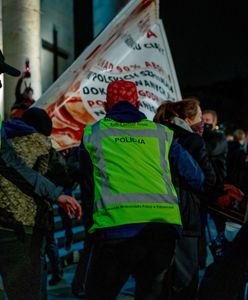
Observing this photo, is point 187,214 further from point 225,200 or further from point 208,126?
point 208,126

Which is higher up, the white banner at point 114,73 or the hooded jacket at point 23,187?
the white banner at point 114,73

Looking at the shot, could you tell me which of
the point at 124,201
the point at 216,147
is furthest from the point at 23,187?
the point at 216,147

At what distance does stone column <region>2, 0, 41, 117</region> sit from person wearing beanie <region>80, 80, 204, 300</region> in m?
4.90

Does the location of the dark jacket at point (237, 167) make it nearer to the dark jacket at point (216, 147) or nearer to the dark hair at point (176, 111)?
the dark jacket at point (216, 147)

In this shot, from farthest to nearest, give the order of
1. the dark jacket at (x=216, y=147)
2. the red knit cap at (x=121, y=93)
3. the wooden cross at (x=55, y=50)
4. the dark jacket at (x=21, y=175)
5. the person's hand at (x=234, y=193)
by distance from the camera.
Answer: the wooden cross at (x=55, y=50)
the dark jacket at (x=216, y=147)
the person's hand at (x=234, y=193)
the dark jacket at (x=21, y=175)
the red knit cap at (x=121, y=93)

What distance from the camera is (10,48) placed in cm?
871

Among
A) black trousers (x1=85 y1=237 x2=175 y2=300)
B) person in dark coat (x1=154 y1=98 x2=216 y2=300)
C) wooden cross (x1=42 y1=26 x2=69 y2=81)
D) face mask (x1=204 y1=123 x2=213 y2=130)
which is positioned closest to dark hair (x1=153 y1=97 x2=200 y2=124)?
person in dark coat (x1=154 y1=98 x2=216 y2=300)

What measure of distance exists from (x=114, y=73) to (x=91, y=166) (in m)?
2.02

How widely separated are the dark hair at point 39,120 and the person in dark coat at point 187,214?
801 millimetres

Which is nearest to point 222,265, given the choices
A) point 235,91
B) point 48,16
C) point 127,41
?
point 127,41

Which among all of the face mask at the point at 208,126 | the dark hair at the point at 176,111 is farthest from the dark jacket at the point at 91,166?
the face mask at the point at 208,126

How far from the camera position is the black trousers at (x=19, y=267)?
3332mm

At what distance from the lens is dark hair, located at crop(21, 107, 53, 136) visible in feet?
13.4

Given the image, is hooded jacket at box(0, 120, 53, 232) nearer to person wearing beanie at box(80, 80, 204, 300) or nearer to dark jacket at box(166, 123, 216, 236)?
person wearing beanie at box(80, 80, 204, 300)
